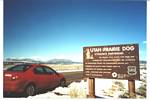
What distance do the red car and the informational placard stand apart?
474 mm

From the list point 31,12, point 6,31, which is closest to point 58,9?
point 31,12

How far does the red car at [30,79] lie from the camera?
620 centimetres

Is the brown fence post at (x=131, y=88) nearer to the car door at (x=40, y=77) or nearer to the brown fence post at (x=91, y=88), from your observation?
the brown fence post at (x=91, y=88)

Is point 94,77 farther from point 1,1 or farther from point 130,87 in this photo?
point 1,1

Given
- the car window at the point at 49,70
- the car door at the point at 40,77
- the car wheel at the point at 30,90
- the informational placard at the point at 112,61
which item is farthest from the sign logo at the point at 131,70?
the car wheel at the point at 30,90

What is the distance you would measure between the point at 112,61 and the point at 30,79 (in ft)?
4.05

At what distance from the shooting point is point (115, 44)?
6.32 meters

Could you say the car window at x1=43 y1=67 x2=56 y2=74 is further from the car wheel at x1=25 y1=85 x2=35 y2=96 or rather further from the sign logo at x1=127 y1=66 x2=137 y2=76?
the sign logo at x1=127 y1=66 x2=137 y2=76

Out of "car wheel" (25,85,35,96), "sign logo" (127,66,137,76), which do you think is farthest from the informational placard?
"car wheel" (25,85,35,96)

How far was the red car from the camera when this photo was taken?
6203 millimetres

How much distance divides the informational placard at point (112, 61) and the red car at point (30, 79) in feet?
1.56

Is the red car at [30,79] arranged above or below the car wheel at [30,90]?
above

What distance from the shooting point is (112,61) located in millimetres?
6328

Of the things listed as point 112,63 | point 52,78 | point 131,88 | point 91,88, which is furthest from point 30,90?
point 131,88
